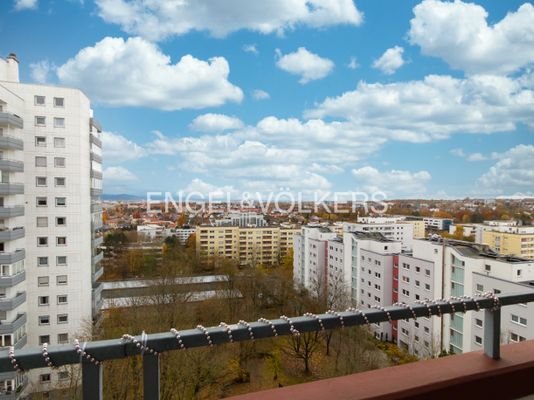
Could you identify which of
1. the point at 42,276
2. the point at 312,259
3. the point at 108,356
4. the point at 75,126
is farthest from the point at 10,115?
the point at 312,259

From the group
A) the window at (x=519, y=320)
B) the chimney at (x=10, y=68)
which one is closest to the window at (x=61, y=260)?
the chimney at (x=10, y=68)

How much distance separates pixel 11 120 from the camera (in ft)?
26.4

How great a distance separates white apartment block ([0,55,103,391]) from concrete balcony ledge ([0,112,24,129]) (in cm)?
6

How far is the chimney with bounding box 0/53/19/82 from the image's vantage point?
9.20 m

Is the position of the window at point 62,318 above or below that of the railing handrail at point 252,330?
below

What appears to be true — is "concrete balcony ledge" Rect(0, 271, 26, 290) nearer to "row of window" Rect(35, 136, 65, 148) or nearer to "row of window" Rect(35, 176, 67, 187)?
"row of window" Rect(35, 176, 67, 187)

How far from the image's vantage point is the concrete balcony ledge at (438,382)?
809mm

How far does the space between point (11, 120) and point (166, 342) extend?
9228 mm

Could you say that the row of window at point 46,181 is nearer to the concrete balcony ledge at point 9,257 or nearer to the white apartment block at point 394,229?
the concrete balcony ledge at point 9,257

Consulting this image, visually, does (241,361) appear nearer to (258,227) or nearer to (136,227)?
(136,227)

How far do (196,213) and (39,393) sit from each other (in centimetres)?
2625

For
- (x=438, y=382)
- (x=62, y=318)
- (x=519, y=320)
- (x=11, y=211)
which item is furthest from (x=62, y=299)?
(x=438, y=382)

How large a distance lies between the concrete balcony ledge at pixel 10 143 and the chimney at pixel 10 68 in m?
2.05

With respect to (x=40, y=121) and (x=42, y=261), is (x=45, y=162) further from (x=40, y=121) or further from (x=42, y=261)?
(x=42, y=261)
